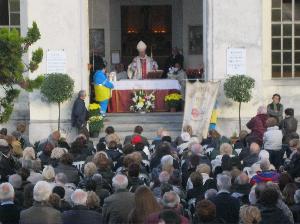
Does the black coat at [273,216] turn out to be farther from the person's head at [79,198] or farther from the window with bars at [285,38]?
the window with bars at [285,38]

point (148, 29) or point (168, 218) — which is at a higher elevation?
point (148, 29)

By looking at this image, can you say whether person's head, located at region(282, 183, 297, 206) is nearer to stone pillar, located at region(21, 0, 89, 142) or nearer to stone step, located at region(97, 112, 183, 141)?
stone step, located at region(97, 112, 183, 141)

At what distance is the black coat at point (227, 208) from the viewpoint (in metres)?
14.0

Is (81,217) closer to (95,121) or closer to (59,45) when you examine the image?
(95,121)

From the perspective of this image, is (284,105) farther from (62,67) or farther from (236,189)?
(236,189)

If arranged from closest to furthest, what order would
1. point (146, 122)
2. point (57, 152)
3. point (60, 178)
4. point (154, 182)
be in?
1. point (60, 178)
2. point (154, 182)
3. point (57, 152)
4. point (146, 122)

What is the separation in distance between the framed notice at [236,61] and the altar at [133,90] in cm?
239

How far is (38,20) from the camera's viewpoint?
27.4m

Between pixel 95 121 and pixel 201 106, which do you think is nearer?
pixel 201 106

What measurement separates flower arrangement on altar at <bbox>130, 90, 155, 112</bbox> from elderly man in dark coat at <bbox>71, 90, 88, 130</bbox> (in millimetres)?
2123

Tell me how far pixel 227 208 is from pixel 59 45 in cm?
1426

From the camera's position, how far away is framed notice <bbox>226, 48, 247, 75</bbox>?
2723cm

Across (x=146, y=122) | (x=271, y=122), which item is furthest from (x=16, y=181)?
Result: (x=146, y=122)

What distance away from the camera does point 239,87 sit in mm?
26594
